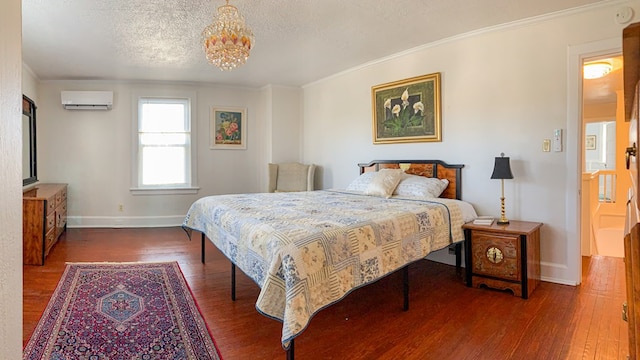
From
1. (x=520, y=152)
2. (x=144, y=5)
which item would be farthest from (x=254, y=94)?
(x=520, y=152)

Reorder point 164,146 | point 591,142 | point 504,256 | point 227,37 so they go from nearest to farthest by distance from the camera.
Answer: point 227,37 → point 504,256 → point 164,146 → point 591,142

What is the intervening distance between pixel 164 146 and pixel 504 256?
5160mm

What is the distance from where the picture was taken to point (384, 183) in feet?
11.9

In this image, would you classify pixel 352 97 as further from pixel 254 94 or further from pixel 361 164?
pixel 254 94

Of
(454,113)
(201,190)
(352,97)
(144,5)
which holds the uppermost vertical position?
(144,5)

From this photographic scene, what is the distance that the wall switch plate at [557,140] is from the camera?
9.73 ft

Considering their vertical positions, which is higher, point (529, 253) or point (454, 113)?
point (454, 113)

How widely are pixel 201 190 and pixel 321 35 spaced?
3.49 meters

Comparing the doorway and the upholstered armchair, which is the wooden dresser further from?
Answer: the doorway

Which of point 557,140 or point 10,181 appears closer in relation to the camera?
point 10,181

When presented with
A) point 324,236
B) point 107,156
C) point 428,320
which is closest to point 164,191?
point 107,156

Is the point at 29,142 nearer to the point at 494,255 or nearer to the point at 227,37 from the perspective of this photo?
the point at 227,37

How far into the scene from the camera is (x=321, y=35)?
357 cm

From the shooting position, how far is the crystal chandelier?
2510mm
